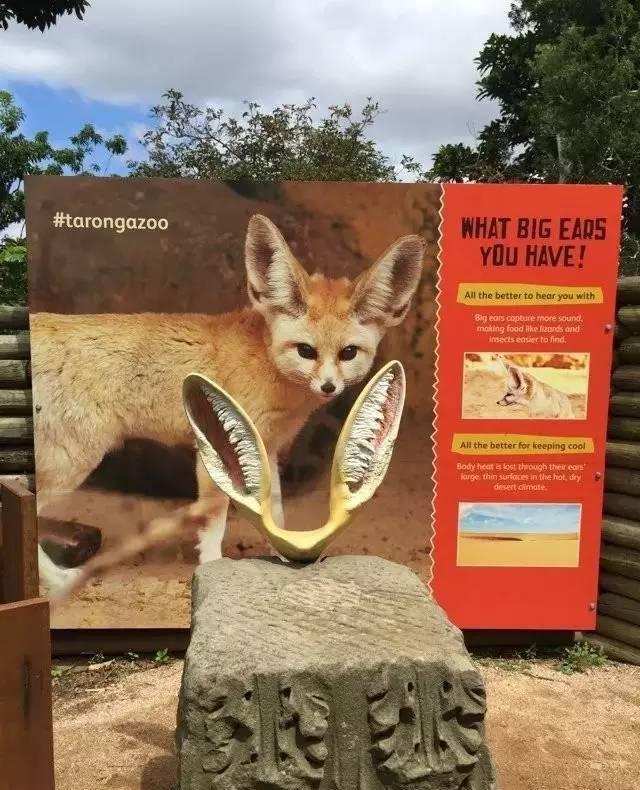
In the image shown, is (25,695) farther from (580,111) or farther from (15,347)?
(580,111)

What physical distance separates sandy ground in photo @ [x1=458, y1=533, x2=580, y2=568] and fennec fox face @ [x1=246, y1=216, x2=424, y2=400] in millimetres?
1364

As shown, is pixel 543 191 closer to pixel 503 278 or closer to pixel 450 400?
pixel 503 278

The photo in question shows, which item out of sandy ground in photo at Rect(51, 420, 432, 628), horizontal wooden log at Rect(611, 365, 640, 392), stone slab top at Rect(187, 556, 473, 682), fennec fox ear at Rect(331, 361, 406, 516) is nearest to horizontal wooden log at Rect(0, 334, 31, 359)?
sandy ground in photo at Rect(51, 420, 432, 628)

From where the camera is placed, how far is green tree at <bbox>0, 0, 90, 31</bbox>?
9.38 m

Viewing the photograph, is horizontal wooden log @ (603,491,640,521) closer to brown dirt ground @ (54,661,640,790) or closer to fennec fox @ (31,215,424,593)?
brown dirt ground @ (54,661,640,790)

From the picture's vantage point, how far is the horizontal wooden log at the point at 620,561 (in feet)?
15.2

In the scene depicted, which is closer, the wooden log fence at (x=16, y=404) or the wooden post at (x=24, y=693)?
the wooden post at (x=24, y=693)

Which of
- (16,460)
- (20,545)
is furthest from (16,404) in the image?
(20,545)

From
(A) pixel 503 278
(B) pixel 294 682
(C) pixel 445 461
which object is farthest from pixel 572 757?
(A) pixel 503 278

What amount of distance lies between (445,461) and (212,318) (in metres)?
1.74

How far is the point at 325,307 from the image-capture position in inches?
172

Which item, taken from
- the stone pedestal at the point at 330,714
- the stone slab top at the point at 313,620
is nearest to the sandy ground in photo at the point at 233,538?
the stone slab top at the point at 313,620

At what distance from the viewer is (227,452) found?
2807mm

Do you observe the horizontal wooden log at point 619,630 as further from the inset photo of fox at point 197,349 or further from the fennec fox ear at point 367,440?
the fennec fox ear at point 367,440
